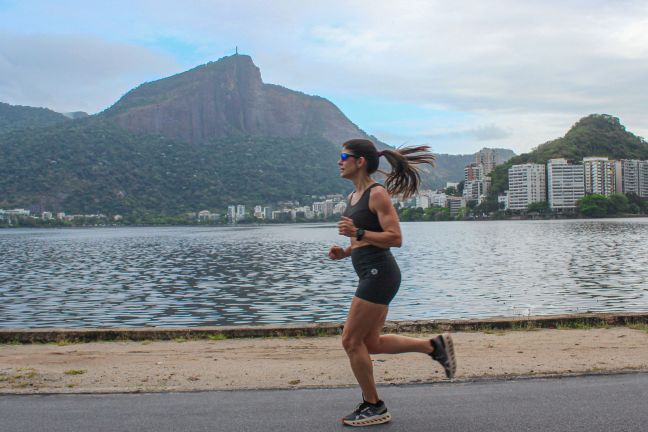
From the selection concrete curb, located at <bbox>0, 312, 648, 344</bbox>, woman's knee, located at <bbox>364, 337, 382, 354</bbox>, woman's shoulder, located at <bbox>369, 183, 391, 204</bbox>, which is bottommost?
concrete curb, located at <bbox>0, 312, 648, 344</bbox>

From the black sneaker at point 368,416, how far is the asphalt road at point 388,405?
0.27ft

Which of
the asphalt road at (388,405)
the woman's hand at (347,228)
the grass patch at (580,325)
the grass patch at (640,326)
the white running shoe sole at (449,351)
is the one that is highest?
the woman's hand at (347,228)

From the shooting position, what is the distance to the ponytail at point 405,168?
5574mm

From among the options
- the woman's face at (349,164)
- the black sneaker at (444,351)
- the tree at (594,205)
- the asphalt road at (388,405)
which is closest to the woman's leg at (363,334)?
the asphalt road at (388,405)

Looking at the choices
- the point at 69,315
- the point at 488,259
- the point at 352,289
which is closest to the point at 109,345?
the point at 69,315

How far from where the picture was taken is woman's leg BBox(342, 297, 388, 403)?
496cm

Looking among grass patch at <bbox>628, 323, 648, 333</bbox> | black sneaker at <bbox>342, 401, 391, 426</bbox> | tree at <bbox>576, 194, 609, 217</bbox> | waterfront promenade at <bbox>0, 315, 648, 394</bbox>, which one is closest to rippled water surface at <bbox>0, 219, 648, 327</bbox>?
grass patch at <bbox>628, 323, 648, 333</bbox>

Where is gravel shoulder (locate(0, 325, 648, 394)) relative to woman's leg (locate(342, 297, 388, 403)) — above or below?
below

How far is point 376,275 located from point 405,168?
1.03 meters

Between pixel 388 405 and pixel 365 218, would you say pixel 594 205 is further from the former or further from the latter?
pixel 365 218

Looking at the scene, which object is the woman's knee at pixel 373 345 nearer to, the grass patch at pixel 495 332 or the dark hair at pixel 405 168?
the dark hair at pixel 405 168

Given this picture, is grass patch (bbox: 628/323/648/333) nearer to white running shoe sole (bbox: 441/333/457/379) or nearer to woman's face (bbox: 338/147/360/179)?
white running shoe sole (bbox: 441/333/457/379)

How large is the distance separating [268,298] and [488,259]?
22960 millimetres

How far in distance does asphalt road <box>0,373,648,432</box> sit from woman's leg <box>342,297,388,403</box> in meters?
0.34
